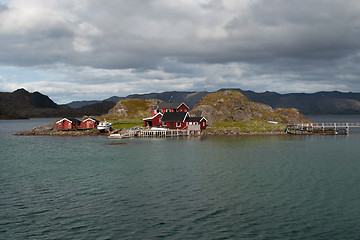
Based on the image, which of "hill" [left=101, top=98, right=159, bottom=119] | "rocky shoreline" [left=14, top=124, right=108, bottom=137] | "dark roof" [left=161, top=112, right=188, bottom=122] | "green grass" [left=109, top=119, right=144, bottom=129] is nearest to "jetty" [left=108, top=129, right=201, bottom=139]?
"dark roof" [left=161, top=112, right=188, bottom=122]

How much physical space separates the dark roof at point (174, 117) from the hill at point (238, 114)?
10430 mm

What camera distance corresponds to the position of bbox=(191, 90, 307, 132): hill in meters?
109

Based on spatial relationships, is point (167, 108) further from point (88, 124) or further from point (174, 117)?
point (88, 124)

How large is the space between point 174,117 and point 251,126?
82.9 ft

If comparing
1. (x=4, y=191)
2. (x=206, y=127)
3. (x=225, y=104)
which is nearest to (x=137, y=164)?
(x=4, y=191)

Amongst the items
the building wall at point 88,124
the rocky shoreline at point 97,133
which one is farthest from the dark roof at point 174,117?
the building wall at point 88,124

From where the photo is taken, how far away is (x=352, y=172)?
44.6m

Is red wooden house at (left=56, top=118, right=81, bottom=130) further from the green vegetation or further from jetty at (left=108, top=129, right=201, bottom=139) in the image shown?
the green vegetation

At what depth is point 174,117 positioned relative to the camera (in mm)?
108500

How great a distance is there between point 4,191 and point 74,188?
6981mm

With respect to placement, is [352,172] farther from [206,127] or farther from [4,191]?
[206,127]

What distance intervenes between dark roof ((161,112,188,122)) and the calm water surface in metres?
49.6

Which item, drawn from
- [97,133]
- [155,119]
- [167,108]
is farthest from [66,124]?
[167,108]

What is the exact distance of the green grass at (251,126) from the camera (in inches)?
4158
